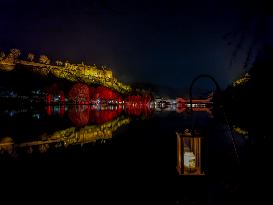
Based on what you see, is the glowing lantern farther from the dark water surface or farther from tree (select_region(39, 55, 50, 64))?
tree (select_region(39, 55, 50, 64))

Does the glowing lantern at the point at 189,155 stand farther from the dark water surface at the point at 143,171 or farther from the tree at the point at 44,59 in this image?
the tree at the point at 44,59

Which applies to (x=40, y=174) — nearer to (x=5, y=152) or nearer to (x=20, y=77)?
(x=5, y=152)

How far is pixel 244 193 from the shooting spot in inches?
242

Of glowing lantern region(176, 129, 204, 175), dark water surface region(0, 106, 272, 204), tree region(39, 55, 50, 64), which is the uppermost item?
tree region(39, 55, 50, 64)

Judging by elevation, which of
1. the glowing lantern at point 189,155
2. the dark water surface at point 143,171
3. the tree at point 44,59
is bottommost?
the dark water surface at point 143,171

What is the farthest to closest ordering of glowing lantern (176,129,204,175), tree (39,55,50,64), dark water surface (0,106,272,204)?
tree (39,55,50,64), glowing lantern (176,129,204,175), dark water surface (0,106,272,204)

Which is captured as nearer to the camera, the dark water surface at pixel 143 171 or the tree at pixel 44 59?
the dark water surface at pixel 143 171

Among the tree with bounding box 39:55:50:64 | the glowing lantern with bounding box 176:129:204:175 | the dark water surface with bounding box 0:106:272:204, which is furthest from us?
the tree with bounding box 39:55:50:64

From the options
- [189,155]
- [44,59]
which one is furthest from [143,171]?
[44,59]

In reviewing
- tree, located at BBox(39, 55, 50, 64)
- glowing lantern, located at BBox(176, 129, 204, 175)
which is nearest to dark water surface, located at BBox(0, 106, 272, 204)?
Answer: glowing lantern, located at BBox(176, 129, 204, 175)

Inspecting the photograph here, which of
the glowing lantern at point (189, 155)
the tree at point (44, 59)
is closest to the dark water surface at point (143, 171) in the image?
the glowing lantern at point (189, 155)

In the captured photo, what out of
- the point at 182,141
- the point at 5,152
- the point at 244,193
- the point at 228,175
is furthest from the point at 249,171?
the point at 5,152

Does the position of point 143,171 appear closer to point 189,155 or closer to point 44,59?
point 189,155

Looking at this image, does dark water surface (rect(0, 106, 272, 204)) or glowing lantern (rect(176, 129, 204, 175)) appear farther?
glowing lantern (rect(176, 129, 204, 175))
